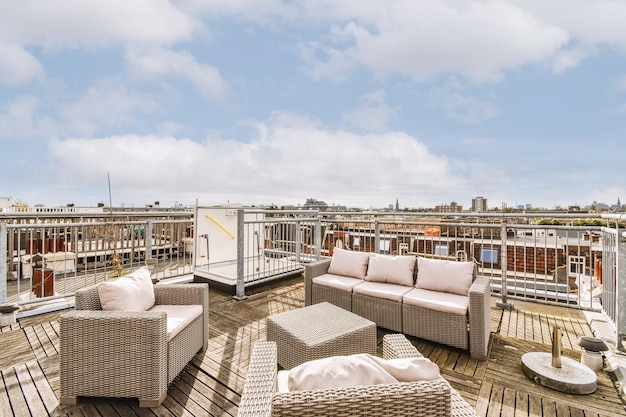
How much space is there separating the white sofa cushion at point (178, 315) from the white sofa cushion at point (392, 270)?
6.85ft

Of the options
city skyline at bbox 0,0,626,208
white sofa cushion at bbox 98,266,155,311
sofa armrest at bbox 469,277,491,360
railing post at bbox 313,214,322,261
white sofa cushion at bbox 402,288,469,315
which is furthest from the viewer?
city skyline at bbox 0,0,626,208

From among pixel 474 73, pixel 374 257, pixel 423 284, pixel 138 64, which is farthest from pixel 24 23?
pixel 474 73

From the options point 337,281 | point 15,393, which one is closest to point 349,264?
point 337,281

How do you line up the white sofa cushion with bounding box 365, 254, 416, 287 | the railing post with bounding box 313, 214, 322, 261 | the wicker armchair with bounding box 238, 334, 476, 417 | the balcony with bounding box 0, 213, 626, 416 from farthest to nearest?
the railing post with bounding box 313, 214, 322, 261 → the white sofa cushion with bounding box 365, 254, 416, 287 → the balcony with bounding box 0, 213, 626, 416 → the wicker armchair with bounding box 238, 334, 476, 417

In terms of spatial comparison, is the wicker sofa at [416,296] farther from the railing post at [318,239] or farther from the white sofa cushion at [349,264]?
the railing post at [318,239]

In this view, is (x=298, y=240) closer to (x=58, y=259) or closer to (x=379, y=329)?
(x=379, y=329)

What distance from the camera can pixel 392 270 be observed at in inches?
143

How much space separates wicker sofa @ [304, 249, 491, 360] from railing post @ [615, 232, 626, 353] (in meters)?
1.14

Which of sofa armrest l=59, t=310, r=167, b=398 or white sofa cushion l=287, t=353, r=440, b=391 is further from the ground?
white sofa cushion l=287, t=353, r=440, b=391

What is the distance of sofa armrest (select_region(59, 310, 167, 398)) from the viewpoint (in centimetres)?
200

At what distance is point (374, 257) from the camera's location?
12.7ft

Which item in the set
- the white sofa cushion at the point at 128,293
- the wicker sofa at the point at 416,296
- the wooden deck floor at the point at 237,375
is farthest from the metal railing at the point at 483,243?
the white sofa cushion at the point at 128,293

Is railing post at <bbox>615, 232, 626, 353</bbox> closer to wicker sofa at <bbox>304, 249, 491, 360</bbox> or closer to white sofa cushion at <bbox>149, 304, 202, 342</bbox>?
wicker sofa at <bbox>304, 249, 491, 360</bbox>

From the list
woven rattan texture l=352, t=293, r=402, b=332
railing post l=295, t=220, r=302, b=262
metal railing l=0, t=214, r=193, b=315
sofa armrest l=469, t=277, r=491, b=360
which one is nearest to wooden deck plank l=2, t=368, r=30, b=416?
metal railing l=0, t=214, r=193, b=315
